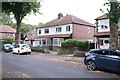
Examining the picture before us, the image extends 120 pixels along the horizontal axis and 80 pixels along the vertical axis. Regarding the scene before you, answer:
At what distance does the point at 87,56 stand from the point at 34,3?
27.3 meters

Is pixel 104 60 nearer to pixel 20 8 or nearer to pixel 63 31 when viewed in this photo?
pixel 20 8

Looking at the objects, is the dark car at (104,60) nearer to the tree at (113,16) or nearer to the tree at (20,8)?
the tree at (113,16)

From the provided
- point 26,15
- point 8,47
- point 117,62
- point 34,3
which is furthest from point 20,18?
point 117,62

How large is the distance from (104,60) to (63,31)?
99.5 feet

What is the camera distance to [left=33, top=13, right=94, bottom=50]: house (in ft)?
140

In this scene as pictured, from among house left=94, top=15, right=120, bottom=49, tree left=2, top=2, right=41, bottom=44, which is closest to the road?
house left=94, top=15, right=120, bottom=49

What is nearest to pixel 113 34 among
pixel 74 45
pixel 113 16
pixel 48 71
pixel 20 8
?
pixel 113 16

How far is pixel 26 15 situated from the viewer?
140 feet

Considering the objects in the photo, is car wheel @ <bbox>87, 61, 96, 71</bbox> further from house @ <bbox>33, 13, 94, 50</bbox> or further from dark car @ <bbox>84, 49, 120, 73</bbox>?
house @ <bbox>33, 13, 94, 50</bbox>

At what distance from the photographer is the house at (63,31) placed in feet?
140

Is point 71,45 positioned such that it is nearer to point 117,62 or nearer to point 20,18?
point 20,18

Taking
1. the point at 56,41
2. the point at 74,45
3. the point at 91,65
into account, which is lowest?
the point at 91,65

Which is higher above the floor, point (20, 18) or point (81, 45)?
point (20, 18)

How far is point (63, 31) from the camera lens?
44.2 metres
